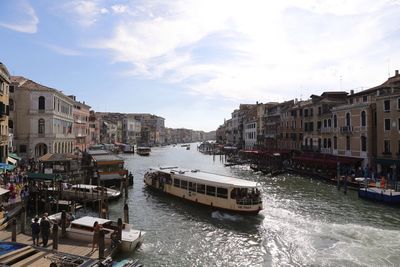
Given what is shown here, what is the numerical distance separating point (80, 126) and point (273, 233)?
59020mm

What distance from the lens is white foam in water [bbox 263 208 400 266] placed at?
1658 cm

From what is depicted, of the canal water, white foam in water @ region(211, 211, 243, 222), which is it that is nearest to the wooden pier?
the canal water

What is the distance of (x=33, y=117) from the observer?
46.3m

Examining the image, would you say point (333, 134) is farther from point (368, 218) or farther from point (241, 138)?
point (241, 138)

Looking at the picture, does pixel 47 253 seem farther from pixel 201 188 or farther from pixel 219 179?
pixel 219 179

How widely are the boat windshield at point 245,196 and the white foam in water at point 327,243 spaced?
1592 millimetres

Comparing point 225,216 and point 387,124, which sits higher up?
point 387,124

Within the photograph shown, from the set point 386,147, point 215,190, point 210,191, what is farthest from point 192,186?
point 386,147

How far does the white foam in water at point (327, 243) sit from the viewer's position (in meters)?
16.6

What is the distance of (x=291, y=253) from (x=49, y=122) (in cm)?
3989

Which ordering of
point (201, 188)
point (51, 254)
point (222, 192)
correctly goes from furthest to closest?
1. point (201, 188)
2. point (222, 192)
3. point (51, 254)

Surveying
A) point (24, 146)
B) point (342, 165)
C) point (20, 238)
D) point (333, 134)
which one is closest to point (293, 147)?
point (333, 134)

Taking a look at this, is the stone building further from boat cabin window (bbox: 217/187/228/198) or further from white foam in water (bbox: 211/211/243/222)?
white foam in water (bbox: 211/211/243/222)

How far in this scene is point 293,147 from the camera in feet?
210
